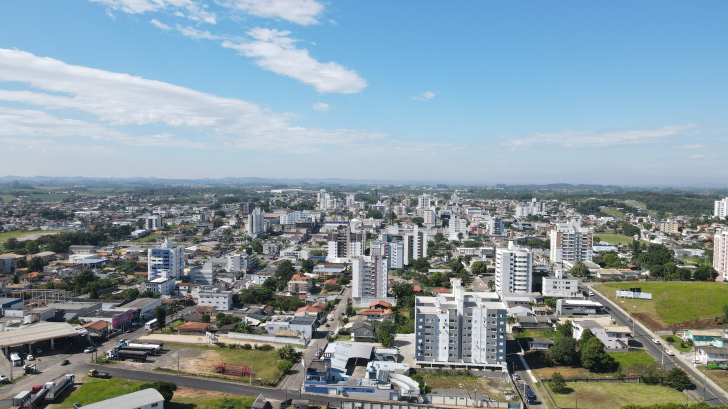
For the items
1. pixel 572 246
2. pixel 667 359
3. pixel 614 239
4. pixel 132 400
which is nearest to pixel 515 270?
pixel 667 359

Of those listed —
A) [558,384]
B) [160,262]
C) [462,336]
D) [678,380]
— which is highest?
[160,262]

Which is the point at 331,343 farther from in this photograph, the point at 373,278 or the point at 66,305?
the point at 66,305

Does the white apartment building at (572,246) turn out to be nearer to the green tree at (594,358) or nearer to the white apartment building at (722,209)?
the green tree at (594,358)

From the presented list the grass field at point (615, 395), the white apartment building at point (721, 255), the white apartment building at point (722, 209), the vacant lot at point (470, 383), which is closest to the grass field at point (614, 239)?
the white apartment building at point (721, 255)

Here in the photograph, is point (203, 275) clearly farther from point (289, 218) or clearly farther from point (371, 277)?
point (289, 218)

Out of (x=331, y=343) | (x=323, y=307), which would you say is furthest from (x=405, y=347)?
(x=323, y=307)
